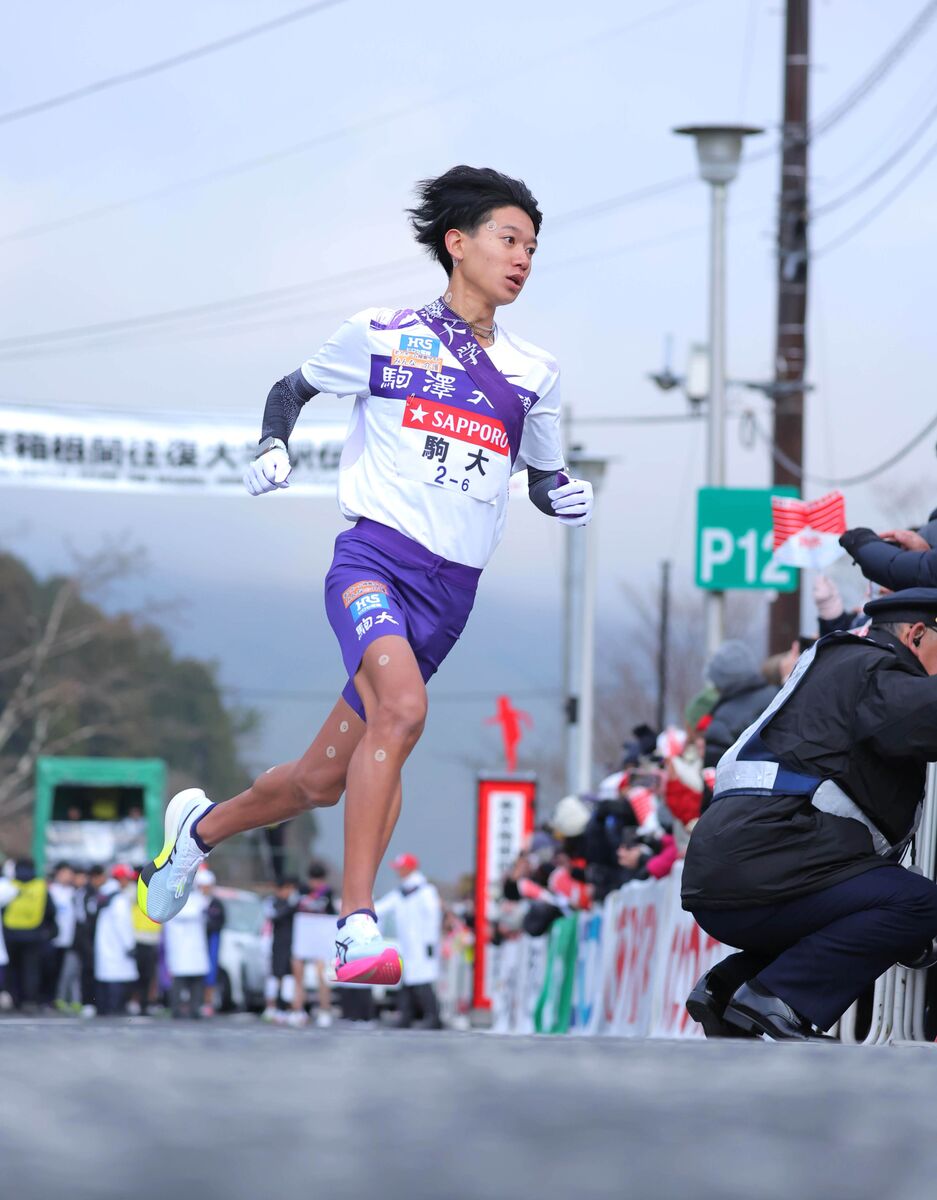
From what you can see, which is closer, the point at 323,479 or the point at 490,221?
the point at 490,221

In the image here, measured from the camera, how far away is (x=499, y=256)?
200 inches

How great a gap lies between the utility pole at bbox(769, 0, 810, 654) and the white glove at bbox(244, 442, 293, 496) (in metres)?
15.2

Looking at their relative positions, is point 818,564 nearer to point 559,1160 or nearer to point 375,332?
point 375,332

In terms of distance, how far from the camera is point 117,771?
121ft

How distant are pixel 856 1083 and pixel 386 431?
415 centimetres

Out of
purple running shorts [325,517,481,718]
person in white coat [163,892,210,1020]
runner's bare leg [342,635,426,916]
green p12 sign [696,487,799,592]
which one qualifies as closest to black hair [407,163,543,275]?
purple running shorts [325,517,481,718]

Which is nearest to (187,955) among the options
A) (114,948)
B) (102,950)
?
(114,948)

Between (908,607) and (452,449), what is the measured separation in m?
1.12

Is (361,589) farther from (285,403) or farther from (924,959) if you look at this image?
(924,959)

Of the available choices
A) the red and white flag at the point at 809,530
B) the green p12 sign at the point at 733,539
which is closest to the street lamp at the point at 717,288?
the green p12 sign at the point at 733,539

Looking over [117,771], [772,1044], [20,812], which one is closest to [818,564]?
[772,1044]

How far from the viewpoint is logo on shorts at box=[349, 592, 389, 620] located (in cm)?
475

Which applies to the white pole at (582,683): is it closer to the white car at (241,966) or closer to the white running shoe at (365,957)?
the white car at (241,966)

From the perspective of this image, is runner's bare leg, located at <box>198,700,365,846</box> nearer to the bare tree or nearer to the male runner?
the male runner
